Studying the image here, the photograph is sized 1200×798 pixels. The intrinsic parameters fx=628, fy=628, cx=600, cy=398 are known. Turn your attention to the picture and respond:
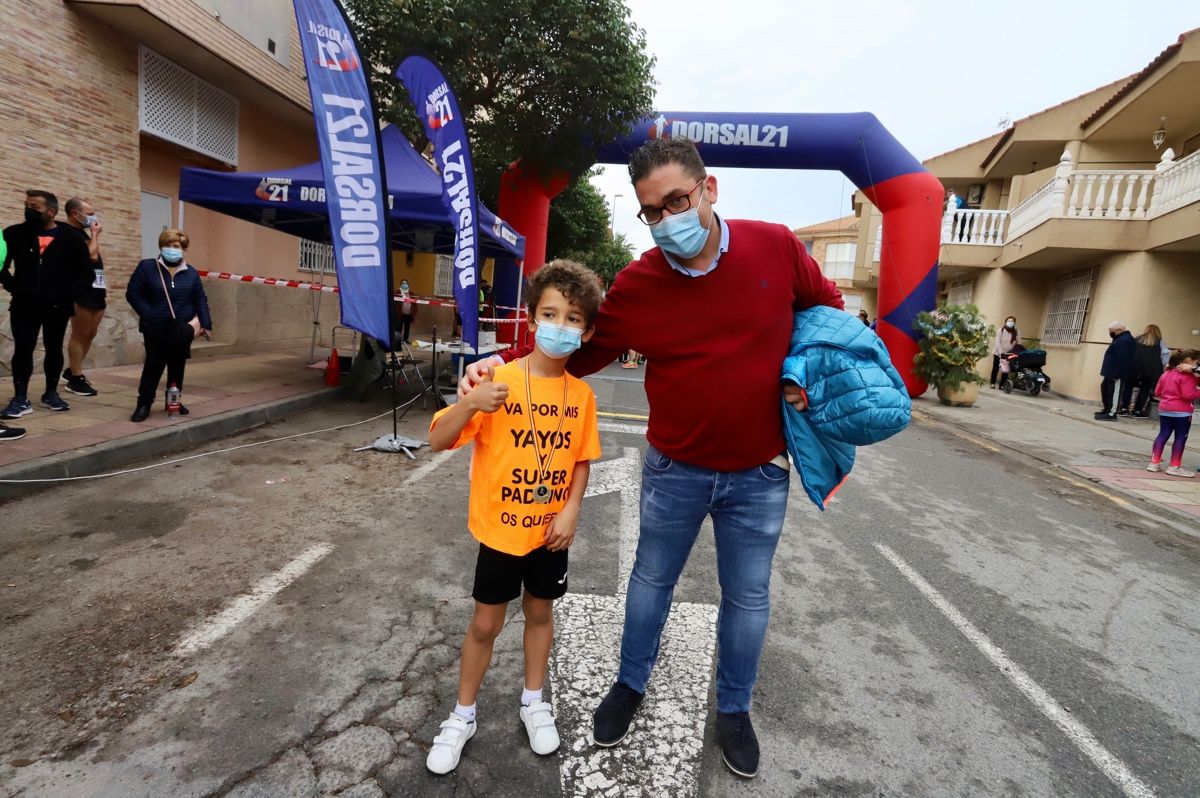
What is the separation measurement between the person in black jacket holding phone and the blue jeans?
5793mm

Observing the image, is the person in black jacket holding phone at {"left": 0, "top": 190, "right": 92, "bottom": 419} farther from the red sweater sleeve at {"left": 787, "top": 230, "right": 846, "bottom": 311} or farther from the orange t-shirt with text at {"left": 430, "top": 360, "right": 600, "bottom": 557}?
the red sweater sleeve at {"left": 787, "top": 230, "right": 846, "bottom": 311}

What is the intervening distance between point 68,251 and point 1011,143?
2143 cm

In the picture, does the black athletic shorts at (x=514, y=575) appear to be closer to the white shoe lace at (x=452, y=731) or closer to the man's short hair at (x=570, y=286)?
the white shoe lace at (x=452, y=731)

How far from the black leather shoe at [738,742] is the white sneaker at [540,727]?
57 cm

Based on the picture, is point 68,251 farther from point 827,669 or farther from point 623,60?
point 623,60

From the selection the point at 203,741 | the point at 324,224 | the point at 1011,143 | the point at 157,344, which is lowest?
the point at 203,741

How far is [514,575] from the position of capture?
197cm

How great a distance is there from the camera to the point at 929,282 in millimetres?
11852

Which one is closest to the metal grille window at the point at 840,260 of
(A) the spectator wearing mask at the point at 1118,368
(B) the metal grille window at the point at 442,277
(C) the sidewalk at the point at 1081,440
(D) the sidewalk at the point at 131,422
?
(B) the metal grille window at the point at 442,277

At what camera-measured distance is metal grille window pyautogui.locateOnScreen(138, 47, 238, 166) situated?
8734mm

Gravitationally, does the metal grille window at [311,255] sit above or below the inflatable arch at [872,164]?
below

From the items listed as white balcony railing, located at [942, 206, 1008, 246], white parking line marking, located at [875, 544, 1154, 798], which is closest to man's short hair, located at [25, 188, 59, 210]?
white parking line marking, located at [875, 544, 1154, 798]

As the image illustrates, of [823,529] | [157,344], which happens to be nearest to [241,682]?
[823,529]

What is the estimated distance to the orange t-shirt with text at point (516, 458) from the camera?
194cm
